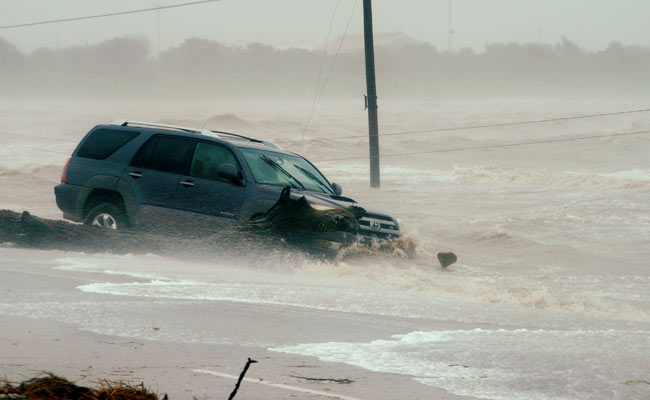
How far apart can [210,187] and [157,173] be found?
91cm

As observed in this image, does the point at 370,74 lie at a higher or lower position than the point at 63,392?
higher

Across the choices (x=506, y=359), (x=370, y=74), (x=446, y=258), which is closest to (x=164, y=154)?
(x=446, y=258)

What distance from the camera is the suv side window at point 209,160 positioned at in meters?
11.2

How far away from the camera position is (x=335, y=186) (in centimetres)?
1227

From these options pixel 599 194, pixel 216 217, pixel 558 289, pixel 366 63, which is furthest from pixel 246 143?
pixel 599 194

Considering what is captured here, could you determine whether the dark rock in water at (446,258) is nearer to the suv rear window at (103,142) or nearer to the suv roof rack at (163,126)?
the suv roof rack at (163,126)

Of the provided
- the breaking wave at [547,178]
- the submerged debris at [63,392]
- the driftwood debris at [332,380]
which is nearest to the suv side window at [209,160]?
the driftwood debris at [332,380]

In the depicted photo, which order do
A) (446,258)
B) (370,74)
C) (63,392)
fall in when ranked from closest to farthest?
(63,392), (446,258), (370,74)

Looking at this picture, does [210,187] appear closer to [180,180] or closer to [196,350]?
[180,180]

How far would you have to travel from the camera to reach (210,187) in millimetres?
11102

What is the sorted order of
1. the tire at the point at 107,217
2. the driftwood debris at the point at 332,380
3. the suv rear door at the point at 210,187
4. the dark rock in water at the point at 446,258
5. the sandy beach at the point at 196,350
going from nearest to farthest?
the sandy beach at the point at 196,350 < the driftwood debris at the point at 332,380 < the suv rear door at the point at 210,187 < the tire at the point at 107,217 < the dark rock in water at the point at 446,258

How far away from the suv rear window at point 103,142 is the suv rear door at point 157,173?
0.43m

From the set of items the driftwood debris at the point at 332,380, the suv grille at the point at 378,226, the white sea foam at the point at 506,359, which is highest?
the suv grille at the point at 378,226

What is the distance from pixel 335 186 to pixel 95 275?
165 inches
